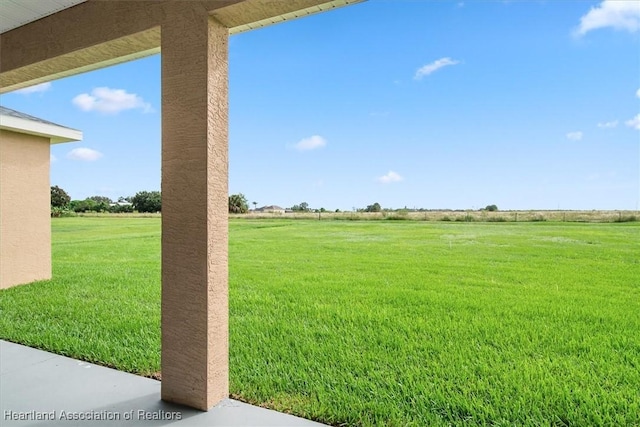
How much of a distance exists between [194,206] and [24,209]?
447 centimetres

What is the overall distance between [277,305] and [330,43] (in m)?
6.45

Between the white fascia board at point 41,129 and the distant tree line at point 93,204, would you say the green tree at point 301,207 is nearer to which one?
the distant tree line at point 93,204

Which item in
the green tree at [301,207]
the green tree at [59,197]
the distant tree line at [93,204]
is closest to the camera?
the distant tree line at [93,204]

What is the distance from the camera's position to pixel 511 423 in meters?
1.65

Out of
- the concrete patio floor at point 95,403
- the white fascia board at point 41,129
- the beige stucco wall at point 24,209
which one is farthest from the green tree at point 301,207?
the concrete patio floor at point 95,403

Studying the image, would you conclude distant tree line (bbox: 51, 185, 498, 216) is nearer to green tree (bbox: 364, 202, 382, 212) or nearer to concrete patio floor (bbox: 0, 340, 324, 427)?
concrete patio floor (bbox: 0, 340, 324, 427)

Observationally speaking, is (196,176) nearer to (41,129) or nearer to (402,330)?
(402,330)

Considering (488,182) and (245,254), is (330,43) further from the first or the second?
(488,182)

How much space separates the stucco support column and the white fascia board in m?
3.89

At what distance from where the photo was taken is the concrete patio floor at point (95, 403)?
1647mm

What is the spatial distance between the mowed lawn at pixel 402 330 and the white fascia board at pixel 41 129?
197 cm

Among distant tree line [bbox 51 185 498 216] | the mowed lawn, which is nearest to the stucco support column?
the mowed lawn

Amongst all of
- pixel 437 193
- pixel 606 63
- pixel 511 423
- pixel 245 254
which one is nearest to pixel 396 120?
pixel 437 193

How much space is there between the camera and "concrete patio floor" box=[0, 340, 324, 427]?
1.65 meters
